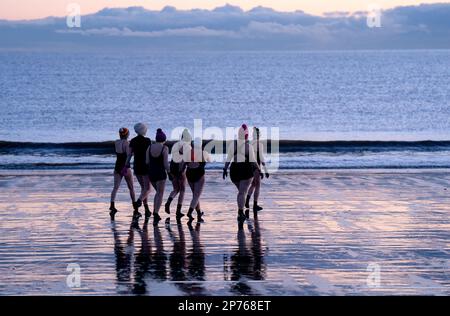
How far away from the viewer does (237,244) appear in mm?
16422

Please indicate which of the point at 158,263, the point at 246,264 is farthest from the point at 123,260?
the point at 246,264

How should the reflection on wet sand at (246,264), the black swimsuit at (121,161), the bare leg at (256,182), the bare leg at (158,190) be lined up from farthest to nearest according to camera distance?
the bare leg at (256,182) < the black swimsuit at (121,161) < the bare leg at (158,190) < the reflection on wet sand at (246,264)

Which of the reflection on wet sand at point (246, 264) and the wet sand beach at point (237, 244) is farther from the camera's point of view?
the wet sand beach at point (237, 244)

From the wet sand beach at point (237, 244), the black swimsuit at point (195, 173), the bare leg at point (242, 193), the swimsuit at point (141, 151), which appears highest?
the swimsuit at point (141, 151)

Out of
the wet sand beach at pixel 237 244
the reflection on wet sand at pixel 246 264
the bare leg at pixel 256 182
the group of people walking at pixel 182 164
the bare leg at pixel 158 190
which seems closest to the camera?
the reflection on wet sand at pixel 246 264

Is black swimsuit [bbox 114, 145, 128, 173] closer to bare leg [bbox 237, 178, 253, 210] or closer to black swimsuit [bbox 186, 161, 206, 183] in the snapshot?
black swimsuit [bbox 186, 161, 206, 183]

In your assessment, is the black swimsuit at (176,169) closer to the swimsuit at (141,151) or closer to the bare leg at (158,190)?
the bare leg at (158,190)

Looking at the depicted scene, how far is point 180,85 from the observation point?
13012 centimetres

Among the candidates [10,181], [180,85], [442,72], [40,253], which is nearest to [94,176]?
[10,181]

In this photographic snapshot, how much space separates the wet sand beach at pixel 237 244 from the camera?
13.1m

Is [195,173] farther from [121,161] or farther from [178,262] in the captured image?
[178,262]

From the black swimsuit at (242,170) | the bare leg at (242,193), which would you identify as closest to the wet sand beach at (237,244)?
the bare leg at (242,193)

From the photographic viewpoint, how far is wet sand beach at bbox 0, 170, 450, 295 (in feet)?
43.0

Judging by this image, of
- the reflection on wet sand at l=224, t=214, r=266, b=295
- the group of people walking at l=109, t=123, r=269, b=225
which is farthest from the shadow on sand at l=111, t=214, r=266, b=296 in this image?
the group of people walking at l=109, t=123, r=269, b=225
